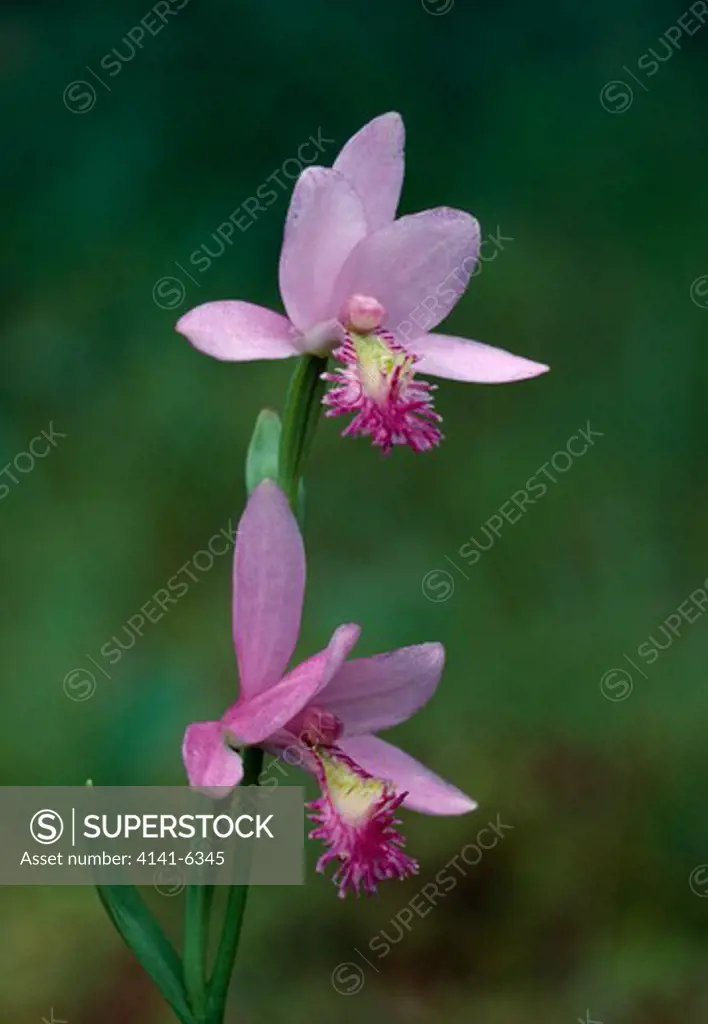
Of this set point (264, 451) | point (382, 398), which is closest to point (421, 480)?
point (264, 451)

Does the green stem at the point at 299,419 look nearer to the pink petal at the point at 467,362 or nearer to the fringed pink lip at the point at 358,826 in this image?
the pink petal at the point at 467,362

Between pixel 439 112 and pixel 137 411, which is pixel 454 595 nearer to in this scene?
pixel 137 411

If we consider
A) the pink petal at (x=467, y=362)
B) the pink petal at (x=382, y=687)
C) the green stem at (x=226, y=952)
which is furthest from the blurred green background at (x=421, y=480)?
the pink petal at (x=467, y=362)

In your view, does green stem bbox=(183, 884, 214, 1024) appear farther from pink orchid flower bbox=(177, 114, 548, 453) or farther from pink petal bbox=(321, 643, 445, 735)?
pink orchid flower bbox=(177, 114, 548, 453)

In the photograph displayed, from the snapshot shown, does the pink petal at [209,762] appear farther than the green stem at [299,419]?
No

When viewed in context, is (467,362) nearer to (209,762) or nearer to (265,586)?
(265,586)

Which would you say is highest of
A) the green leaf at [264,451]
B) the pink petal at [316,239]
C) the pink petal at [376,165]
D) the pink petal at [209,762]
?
the pink petal at [376,165]

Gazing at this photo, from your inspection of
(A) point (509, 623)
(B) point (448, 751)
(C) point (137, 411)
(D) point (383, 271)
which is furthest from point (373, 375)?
(C) point (137, 411)
